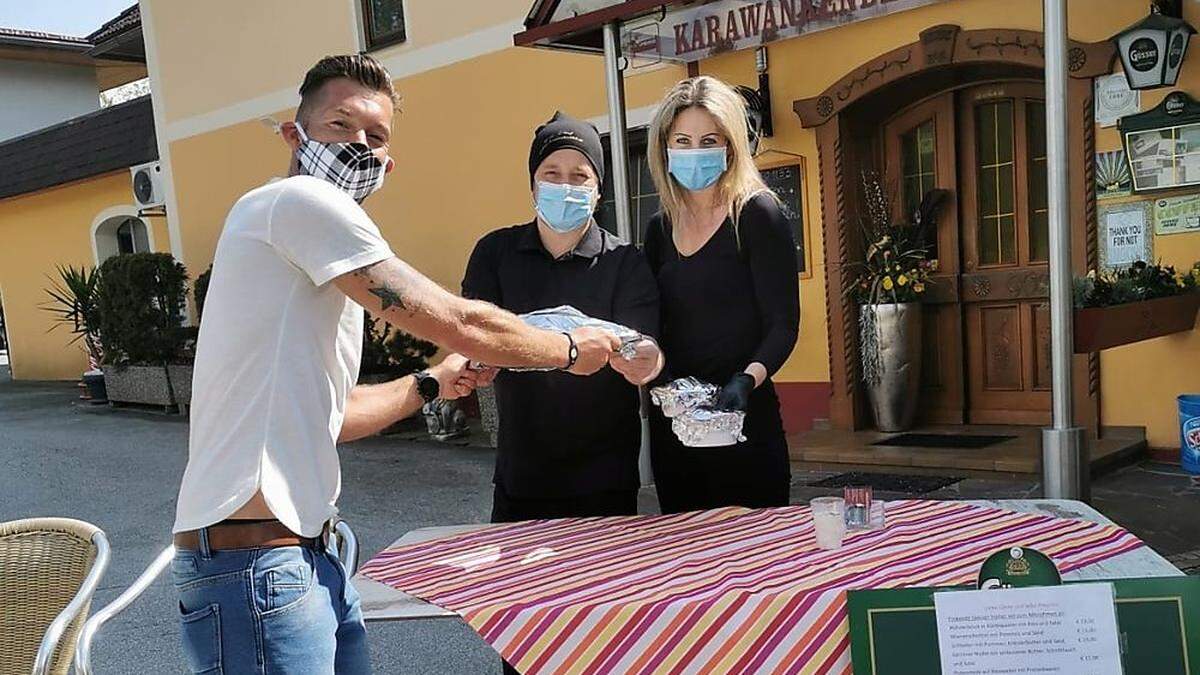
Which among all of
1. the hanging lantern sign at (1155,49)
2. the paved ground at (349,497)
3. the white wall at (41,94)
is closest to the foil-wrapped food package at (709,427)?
the paved ground at (349,497)

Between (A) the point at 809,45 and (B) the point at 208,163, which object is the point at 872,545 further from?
(B) the point at 208,163

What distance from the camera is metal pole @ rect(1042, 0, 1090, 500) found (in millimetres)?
3557

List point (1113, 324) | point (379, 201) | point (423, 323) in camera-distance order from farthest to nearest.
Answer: point (379, 201) < point (1113, 324) < point (423, 323)

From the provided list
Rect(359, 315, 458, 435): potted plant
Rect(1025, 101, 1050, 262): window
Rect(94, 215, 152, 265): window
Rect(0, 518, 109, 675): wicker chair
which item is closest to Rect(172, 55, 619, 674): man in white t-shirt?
Rect(0, 518, 109, 675): wicker chair

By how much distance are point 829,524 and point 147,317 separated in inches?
426

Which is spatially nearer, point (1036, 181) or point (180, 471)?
point (1036, 181)

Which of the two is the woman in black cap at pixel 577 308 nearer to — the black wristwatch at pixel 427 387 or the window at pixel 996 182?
the black wristwatch at pixel 427 387

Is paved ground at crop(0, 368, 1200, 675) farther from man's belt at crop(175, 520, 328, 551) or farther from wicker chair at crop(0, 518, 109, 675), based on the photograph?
man's belt at crop(175, 520, 328, 551)

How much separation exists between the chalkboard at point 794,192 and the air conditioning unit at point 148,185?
8597mm

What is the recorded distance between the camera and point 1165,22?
497 cm

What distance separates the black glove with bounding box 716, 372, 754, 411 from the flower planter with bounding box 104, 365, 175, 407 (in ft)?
34.1

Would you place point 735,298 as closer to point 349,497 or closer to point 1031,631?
point 1031,631

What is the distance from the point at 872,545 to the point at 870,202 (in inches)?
188

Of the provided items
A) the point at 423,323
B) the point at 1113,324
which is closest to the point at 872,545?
the point at 423,323
